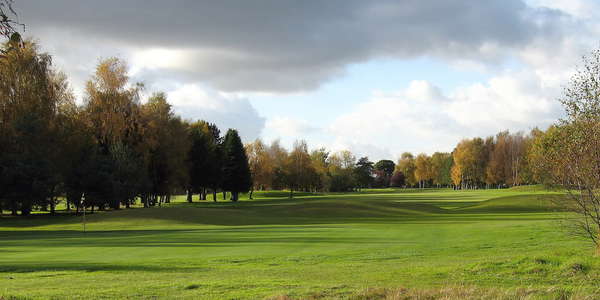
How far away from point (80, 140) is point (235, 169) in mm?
40939

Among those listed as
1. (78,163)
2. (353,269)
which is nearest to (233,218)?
(78,163)

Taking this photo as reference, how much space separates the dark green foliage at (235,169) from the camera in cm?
9888

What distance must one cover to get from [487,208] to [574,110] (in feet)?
168

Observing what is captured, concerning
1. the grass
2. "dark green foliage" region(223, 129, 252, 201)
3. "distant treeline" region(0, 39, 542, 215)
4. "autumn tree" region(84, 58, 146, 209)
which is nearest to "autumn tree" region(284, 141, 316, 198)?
"dark green foliage" region(223, 129, 252, 201)

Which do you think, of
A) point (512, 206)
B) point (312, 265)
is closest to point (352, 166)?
point (512, 206)

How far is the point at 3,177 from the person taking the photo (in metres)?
50.8

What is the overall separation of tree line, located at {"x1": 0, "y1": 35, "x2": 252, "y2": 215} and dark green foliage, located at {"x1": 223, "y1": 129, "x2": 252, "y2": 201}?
22.1 metres

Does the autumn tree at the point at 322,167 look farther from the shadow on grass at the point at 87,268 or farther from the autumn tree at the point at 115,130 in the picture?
the shadow on grass at the point at 87,268

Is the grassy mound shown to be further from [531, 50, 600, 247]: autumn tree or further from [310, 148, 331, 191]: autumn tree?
[310, 148, 331, 191]: autumn tree

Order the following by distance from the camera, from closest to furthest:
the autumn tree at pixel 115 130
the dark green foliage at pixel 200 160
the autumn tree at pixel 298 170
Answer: the autumn tree at pixel 115 130 < the dark green foliage at pixel 200 160 < the autumn tree at pixel 298 170

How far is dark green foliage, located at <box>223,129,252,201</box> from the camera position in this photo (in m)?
98.9

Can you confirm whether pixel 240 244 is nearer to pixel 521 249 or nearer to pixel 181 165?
pixel 521 249

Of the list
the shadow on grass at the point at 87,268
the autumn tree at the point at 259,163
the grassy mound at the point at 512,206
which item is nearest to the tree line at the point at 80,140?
the shadow on grass at the point at 87,268

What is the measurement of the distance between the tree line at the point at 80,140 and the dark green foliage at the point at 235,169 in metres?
22.1
